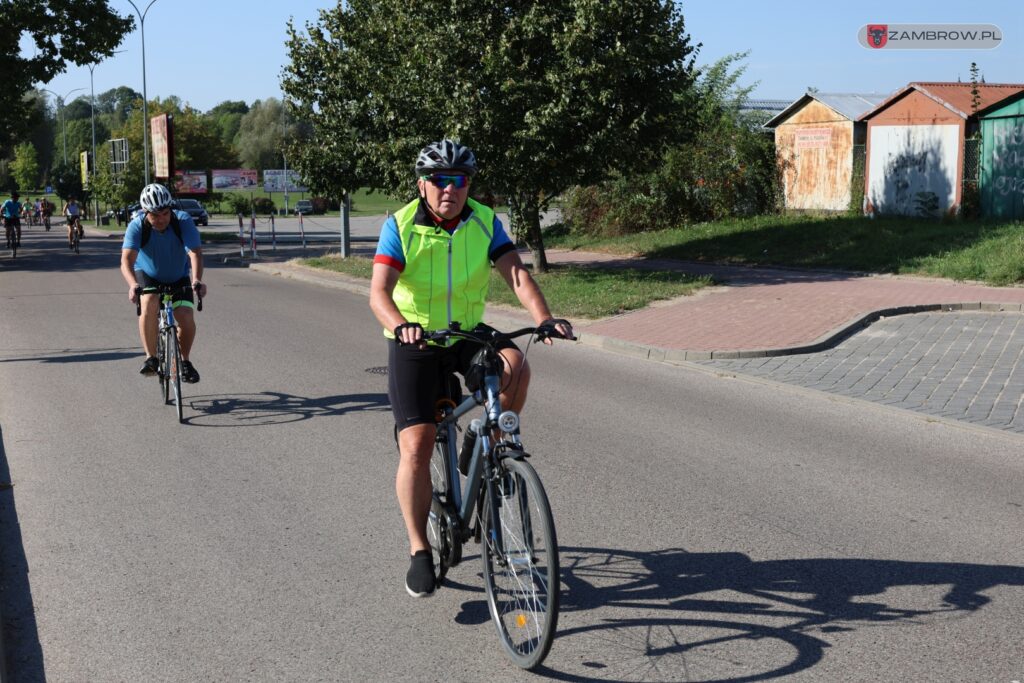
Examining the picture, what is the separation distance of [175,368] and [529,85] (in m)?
10.4

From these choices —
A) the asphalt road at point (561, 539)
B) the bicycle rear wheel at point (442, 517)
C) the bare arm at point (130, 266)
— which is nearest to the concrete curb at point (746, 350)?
the asphalt road at point (561, 539)

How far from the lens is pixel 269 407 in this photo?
9023 millimetres

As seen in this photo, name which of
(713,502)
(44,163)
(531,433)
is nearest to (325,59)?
(531,433)

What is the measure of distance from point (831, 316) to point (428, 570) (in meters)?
10.6

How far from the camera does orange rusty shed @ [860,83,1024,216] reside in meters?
24.4

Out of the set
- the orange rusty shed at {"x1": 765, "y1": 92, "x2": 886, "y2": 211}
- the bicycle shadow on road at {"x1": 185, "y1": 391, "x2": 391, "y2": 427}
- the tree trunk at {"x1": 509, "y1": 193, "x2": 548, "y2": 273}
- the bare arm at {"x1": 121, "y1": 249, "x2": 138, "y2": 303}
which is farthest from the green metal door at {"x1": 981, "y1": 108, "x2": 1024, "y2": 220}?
A: the bare arm at {"x1": 121, "y1": 249, "x2": 138, "y2": 303}

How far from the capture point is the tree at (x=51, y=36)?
29.8m

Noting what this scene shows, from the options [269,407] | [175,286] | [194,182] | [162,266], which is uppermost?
[194,182]

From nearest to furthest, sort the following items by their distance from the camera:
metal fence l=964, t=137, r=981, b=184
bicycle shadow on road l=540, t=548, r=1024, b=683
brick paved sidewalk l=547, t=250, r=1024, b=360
A: bicycle shadow on road l=540, t=548, r=1024, b=683
brick paved sidewalk l=547, t=250, r=1024, b=360
metal fence l=964, t=137, r=981, b=184

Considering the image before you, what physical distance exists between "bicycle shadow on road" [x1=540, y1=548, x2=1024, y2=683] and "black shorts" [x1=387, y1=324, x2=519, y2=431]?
99 centimetres

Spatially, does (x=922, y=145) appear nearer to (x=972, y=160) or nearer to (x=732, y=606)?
(x=972, y=160)

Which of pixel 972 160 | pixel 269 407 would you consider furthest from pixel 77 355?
pixel 972 160

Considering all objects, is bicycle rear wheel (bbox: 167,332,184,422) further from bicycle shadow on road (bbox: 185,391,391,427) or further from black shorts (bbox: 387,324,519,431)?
black shorts (bbox: 387,324,519,431)

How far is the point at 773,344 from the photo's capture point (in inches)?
476
